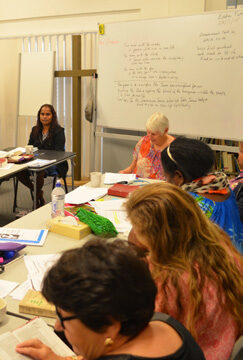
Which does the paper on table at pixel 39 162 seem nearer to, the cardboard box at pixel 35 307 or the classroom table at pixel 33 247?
the classroom table at pixel 33 247

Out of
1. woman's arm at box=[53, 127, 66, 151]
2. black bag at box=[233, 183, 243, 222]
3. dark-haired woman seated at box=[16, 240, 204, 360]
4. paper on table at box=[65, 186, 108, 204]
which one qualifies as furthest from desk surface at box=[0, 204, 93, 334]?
woman's arm at box=[53, 127, 66, 151]

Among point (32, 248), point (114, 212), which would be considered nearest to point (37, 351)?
point (32, 248)

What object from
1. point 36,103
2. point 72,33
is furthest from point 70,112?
point 72,33

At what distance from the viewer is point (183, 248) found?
1.12m

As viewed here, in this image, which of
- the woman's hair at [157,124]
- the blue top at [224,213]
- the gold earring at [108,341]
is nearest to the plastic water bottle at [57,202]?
the blue top at [224,213]

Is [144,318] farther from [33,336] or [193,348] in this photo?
[33,336]

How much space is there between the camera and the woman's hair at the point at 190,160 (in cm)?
176

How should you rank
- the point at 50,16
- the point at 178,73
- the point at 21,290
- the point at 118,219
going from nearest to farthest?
the point at 21,290 → the point at 118,219 → the point at 178,73 → the point at 50,16

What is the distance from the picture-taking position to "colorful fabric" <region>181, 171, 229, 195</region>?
1766 mm

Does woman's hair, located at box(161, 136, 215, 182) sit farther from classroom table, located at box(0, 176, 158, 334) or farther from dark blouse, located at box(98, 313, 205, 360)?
dark blouse, located at box(98, 313, 205, 360)

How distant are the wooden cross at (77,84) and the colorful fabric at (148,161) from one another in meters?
1.90

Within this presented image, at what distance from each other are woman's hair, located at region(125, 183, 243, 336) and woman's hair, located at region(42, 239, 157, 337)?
12.6 inches

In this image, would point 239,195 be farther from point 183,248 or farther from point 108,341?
point 108,341

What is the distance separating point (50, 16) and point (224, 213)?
4.48 metres
